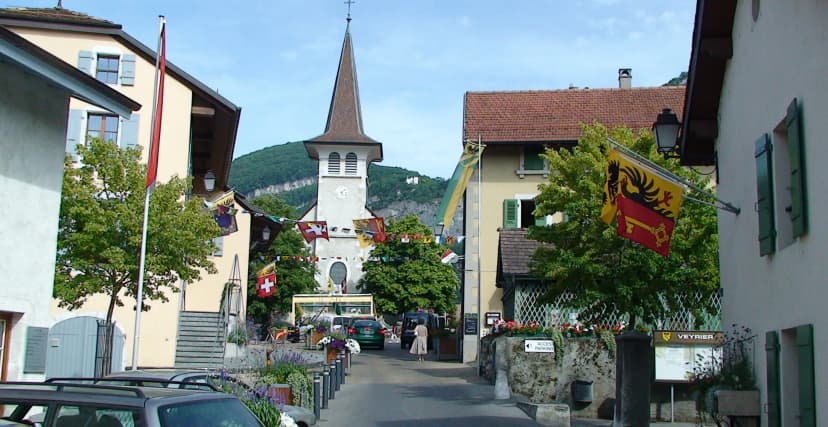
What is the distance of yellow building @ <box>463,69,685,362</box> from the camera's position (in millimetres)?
35812

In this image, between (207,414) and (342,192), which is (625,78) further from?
(342,192)

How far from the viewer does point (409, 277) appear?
248 feet

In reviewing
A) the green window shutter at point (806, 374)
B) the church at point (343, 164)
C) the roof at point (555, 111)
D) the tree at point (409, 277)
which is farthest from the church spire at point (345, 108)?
the green window shutter at point (806, 374)

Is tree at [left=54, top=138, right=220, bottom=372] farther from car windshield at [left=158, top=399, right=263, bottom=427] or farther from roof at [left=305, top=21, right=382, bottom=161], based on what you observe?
roof at [left=305, top=21, right=382, bottom=161]

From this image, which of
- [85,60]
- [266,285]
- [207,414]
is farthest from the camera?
[266,285]

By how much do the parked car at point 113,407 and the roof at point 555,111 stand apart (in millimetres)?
29470

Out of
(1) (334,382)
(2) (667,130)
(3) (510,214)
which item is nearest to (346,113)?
(3) (510,214)

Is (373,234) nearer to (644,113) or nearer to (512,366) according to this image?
(644,113)

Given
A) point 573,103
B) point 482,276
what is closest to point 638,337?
point 482,276

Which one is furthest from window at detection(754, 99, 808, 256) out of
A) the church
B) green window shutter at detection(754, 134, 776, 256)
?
the church

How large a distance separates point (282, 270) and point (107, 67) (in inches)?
1467

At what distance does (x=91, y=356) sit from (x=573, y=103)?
2188cm

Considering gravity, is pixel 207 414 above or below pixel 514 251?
below

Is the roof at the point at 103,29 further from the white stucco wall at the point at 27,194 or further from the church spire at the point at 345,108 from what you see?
the church spire at the point at 345,108
